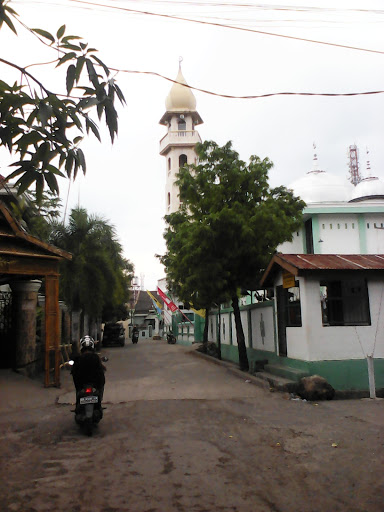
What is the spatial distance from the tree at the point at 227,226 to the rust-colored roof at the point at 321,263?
1114mm

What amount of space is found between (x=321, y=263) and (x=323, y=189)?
21.2 metres

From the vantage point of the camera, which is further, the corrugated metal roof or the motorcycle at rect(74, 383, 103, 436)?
the corrugated metal roof

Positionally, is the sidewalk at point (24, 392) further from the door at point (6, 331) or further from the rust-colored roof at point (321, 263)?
the rust-colored roof at point (321, 263)

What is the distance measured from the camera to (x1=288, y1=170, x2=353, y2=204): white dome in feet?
99.9

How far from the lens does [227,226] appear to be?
12.8m

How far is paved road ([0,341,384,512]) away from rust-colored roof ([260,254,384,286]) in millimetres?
2962

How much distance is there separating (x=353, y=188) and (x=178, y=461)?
1190 inches

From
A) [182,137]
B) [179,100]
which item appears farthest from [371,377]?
[179,100]

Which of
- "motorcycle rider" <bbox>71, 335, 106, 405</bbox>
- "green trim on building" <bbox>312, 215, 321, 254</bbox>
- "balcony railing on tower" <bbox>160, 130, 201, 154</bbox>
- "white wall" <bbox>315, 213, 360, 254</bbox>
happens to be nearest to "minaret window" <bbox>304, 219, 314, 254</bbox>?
"green trim on building" <bbox>312, 215, 321, 254</bbox>

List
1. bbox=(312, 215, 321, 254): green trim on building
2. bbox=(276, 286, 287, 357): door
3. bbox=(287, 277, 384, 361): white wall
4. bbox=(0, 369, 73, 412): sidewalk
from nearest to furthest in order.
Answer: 1. bbox=(0, 369, 73, 412): sidewalk
2. bbox=(287, 277, 384, 361): white wall
3. bbox=(276, 286, 287, 357): door
4. bbox=(312, 215, 321, 254): green trim on building

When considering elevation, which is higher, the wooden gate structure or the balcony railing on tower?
the balcony railing on tower

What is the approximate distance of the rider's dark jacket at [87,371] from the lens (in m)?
7.23

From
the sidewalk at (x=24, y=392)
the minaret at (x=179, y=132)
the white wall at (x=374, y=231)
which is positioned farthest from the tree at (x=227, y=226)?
the minaret at (x=179, y=132)

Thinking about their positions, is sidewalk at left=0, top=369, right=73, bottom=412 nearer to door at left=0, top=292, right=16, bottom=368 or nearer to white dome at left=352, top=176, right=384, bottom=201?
door at left=0, top=292, right=16, bottom=368
